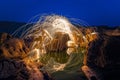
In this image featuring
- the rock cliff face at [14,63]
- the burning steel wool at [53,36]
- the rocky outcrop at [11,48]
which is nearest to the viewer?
the rock cliff face at [14,63]

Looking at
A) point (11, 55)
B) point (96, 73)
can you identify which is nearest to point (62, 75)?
point (96, 73)

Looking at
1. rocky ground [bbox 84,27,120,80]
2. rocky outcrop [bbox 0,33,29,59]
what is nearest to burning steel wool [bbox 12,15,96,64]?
rocky outcrop [bbox 0,33,29,59]

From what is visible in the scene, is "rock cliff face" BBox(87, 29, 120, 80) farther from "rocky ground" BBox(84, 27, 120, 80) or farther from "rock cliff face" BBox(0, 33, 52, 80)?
"rock cliff face" BBox(0, 33, 52, 80)

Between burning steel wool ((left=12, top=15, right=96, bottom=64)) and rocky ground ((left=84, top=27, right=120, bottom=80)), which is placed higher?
burning steel wool ((left=12, top=15, right=96, bottom=64))

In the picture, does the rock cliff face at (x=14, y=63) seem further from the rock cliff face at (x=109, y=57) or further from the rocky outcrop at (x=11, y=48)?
the rock cliff face at (x=109, y=57)

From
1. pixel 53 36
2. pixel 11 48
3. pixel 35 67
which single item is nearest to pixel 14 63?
pixel 11 48

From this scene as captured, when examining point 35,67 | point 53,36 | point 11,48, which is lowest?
point 35,67

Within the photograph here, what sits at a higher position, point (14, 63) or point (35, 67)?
point (14, 63)

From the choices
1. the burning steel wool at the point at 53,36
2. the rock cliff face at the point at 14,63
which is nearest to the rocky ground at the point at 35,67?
the rock cliff face at the point at 14,63

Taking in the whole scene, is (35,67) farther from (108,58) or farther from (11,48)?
(108,58)
